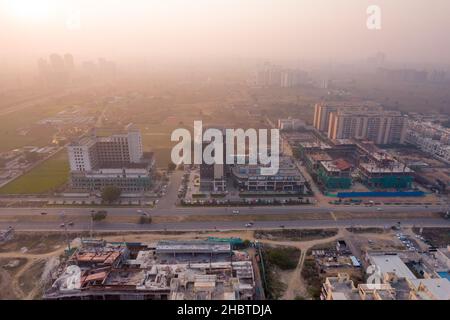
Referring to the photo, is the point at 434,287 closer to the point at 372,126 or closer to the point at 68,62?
the point at 372,126

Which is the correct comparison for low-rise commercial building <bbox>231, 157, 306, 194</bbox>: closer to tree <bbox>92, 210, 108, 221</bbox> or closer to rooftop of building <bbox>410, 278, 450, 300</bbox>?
tree <bbox>92, 210, 108, 221</bbox>

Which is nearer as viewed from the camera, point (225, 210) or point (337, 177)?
point (225, 210)

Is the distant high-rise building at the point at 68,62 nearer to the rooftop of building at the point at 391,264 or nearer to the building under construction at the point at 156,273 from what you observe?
the building under construction at the point at 156,273

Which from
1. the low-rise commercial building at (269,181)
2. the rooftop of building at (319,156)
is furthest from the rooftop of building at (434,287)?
the rooftop of building at (319,156)

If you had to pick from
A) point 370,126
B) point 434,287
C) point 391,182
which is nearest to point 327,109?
point 370,126
